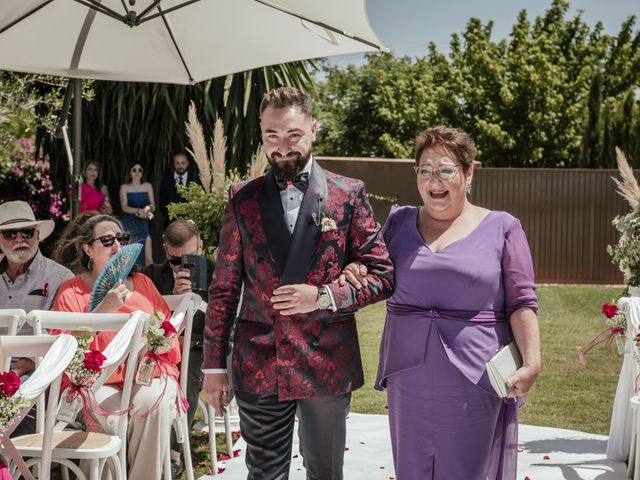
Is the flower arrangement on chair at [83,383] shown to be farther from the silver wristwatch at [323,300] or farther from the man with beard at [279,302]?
the silver wristwatch at [323,300]

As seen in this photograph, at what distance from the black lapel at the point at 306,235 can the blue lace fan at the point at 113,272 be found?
4.78ft

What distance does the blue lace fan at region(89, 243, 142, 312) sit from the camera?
13.4 feet

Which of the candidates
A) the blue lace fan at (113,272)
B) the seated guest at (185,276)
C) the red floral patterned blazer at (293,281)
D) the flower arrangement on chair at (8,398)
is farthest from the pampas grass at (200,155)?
the flower arrangement on chair at (8,398)

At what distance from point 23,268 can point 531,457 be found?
3366mm

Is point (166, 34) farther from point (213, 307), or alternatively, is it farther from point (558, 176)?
point (558, 176)

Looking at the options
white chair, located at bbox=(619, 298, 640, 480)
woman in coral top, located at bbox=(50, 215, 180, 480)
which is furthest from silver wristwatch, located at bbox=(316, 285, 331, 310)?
white chair, located at bbox=(619, 298, 640, 480)

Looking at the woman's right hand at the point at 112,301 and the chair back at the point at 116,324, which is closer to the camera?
the chair back at the point at 116,324

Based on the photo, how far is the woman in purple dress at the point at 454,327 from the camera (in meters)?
3.03

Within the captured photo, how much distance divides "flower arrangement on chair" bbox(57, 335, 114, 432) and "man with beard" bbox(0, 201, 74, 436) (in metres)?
1.13

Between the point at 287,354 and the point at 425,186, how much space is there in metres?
0.83

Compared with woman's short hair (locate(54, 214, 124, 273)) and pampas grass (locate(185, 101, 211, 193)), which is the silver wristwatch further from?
pampas grass (locate(185, 101, 211, 193))

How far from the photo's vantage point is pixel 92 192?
384 inches

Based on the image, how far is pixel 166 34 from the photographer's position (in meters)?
5.27

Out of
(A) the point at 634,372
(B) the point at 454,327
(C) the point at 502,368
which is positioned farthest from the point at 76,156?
(A) the point at 634,372
